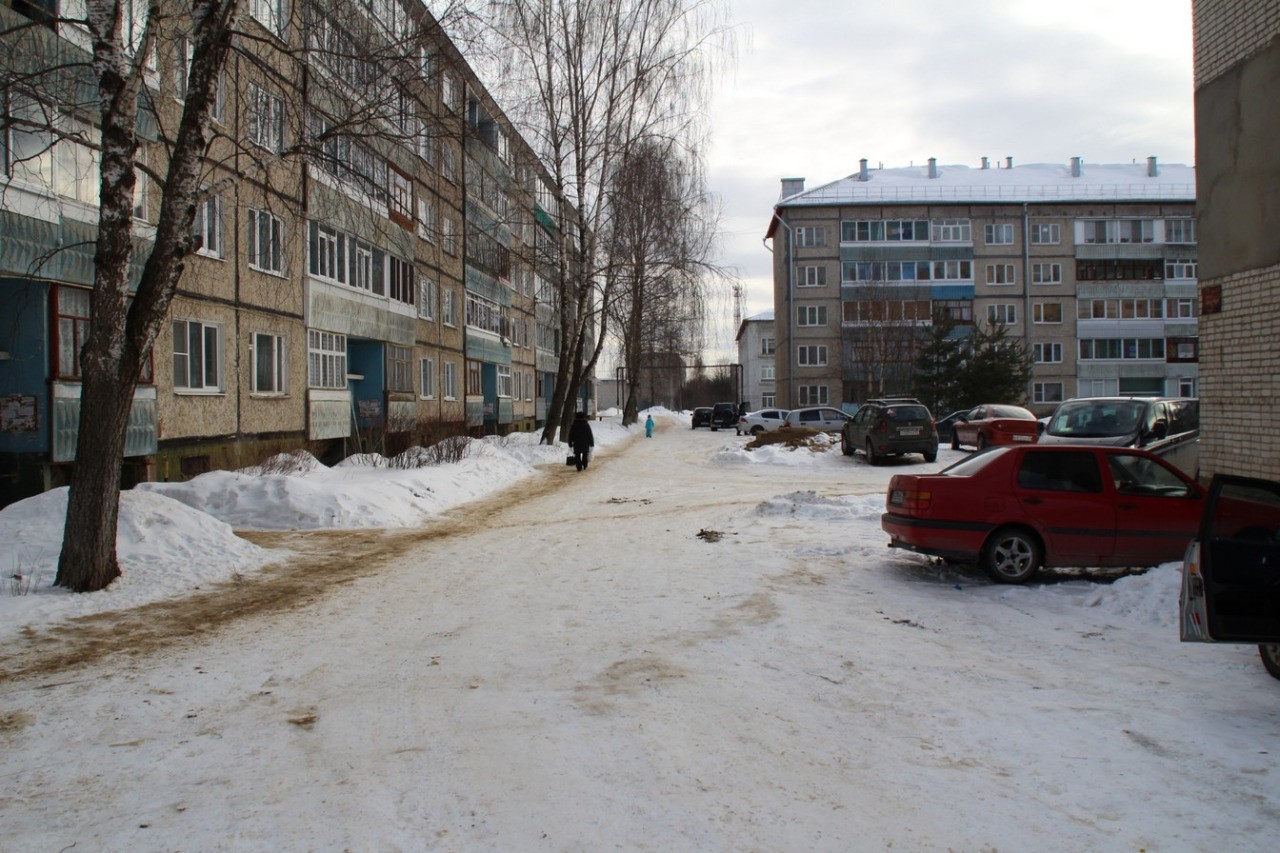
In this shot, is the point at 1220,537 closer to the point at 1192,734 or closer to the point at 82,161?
the point at 1192,734

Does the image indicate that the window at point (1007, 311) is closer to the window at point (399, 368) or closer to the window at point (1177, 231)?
the window at point (1177, 231)

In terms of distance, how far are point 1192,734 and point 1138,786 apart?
38.4 inches

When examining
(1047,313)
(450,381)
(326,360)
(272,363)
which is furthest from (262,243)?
(1047,313)

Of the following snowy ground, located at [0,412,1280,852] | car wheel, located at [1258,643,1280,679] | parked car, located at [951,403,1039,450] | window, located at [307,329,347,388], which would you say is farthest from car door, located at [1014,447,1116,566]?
window, located at [307,329,347,388]

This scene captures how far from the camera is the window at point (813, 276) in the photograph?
65.0m

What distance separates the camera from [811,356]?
65625 millimetres

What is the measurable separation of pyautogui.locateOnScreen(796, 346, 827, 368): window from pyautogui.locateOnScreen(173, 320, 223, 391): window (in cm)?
5145

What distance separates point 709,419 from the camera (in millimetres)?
63844

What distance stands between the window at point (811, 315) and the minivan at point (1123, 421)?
50.3m

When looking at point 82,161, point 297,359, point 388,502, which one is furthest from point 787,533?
point 297,359

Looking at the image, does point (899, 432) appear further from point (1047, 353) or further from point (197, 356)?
point (1047, 353)

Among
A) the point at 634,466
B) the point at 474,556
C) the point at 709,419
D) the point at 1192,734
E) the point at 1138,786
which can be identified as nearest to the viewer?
the point at 1138,786

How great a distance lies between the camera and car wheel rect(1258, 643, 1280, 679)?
5.71 meters

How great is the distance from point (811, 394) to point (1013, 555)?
5770 centimetres
